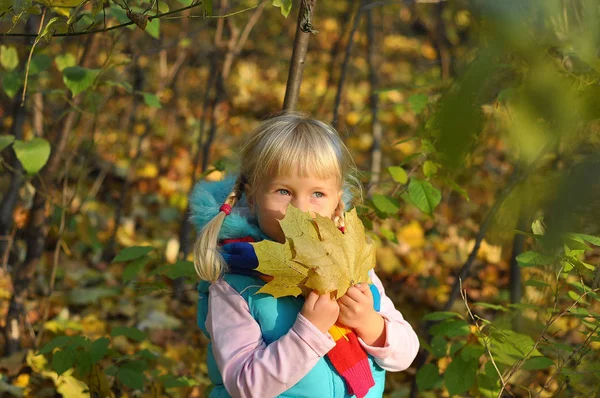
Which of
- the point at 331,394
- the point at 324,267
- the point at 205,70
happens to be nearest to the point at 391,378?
the point at 331,394

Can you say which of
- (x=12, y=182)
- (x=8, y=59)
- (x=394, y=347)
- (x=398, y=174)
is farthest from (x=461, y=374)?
(x=12, y=182)

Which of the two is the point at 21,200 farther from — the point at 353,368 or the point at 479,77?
the point at 479,77

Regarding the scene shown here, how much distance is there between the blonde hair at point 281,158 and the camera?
5.33 feet

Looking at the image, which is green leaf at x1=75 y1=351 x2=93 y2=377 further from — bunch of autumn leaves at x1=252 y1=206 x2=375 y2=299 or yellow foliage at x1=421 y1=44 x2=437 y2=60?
yellow foliage at x1=421 y1=44 x2=437 y2=60

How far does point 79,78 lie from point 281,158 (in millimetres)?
830

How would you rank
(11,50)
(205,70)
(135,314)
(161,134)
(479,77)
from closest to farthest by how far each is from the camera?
1. (479,77)
2. (11,50)
3. (135,314)
4. (161,134)
5. (205,70)

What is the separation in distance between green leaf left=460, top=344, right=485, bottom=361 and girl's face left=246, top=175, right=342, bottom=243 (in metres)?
0.67

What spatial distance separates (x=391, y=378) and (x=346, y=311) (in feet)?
5.23

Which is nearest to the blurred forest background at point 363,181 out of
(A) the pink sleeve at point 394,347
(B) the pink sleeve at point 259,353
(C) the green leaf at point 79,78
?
(C) the green leaf at point 79,78

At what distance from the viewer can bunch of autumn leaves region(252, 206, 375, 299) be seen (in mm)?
1458

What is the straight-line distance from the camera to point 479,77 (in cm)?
47

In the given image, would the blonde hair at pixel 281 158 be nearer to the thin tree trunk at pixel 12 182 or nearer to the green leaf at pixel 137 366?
the green leaf at pixel 137 366

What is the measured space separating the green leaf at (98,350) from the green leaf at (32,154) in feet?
1.80

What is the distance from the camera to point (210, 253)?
163 centimetres
